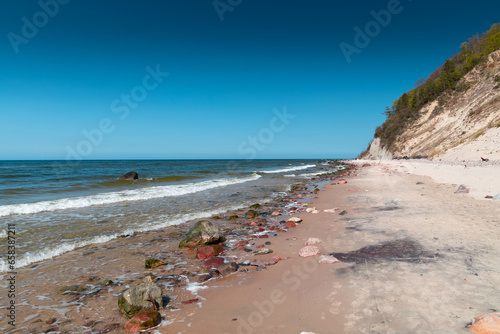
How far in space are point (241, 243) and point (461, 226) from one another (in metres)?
5.47

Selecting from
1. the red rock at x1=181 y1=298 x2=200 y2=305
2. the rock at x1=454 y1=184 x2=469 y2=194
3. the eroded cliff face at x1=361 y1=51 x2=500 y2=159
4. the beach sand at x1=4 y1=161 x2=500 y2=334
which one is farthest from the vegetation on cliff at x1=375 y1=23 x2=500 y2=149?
the red rock at x1=181 y1=298 x2=200 y2=305

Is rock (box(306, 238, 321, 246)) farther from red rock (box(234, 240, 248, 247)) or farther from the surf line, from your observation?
the surf line

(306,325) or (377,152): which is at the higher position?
(377,152)

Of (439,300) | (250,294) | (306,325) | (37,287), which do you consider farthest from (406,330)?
(37,287)

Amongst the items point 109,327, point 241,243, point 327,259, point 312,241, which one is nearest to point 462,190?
point 312,241

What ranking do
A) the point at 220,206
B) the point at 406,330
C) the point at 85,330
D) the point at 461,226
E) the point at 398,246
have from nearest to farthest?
the point at 406,330, the point at 85,330, the point at 398,246, the point at 461,226, the point at 220,206

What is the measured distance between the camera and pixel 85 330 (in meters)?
3.36

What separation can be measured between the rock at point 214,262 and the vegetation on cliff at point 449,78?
→ 170 feet

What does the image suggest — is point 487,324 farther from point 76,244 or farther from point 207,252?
point 76,244

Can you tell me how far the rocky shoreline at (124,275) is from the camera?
3.62 metres

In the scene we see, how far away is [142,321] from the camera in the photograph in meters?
3.33

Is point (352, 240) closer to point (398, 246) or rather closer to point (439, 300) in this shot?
point (398, 246)

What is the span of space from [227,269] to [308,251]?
185 centimetres

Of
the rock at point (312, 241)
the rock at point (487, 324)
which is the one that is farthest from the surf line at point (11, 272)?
the rock at point (487, 324)
